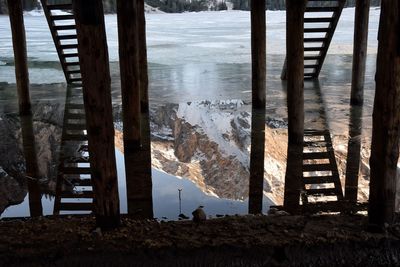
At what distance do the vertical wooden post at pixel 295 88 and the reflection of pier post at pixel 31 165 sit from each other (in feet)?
8.26

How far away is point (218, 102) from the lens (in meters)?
9.77

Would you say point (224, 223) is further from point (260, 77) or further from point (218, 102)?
point (218, 102)

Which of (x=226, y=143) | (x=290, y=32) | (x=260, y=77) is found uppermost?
(x=290, y=32)

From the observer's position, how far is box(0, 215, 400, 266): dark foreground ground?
351 cm

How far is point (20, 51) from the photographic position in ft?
26.2

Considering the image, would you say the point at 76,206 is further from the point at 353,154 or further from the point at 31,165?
the point at 353,154

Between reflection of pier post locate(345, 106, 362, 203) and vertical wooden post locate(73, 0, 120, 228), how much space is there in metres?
2.48

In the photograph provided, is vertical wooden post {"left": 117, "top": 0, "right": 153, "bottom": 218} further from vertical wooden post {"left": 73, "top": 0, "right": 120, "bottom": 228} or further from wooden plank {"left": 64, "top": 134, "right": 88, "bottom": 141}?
vertical wooden post {"left": 73, "top": 0, "right": 120, "bottom": 228}

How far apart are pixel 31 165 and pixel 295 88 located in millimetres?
3386

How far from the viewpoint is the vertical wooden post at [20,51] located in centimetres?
770

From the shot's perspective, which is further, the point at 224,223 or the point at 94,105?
the point at 224,223

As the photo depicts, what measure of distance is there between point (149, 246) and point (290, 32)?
11.7 ft

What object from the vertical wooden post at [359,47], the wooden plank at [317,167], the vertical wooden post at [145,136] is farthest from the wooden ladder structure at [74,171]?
the vertical wooden post at [359,47]

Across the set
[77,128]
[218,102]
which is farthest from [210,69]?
[77,128]
